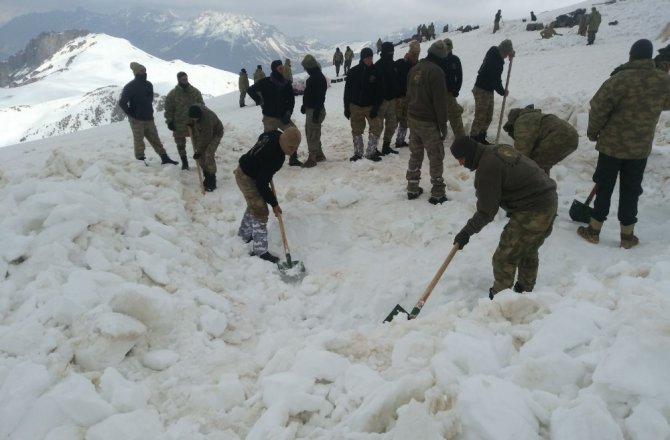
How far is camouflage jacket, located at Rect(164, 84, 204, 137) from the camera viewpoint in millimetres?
7906

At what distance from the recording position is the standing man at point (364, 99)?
25.9 ft

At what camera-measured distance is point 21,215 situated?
4.84 m

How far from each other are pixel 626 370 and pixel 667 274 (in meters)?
1.63

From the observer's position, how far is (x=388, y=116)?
344 inches

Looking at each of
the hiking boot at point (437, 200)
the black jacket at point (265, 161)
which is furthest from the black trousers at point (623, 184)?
the black jacket at point (265, 161)

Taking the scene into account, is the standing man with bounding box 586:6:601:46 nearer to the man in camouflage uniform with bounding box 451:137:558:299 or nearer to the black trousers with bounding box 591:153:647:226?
the black trousers with bounding box 591:153:647:226

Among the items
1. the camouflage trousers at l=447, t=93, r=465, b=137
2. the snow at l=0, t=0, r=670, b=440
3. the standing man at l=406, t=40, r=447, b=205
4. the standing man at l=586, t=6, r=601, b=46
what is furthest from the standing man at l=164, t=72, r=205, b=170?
the standing man at l=586, t=6, r=601, b=46

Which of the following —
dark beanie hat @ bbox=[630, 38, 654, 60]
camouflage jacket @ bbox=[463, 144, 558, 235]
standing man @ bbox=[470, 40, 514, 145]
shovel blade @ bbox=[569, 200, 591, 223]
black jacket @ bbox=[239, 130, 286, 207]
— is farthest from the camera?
standing man @ bbox=[470, 40, 514, 145]

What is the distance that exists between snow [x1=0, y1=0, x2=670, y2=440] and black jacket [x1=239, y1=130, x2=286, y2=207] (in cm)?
107

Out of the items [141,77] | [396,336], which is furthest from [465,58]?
[396,336]

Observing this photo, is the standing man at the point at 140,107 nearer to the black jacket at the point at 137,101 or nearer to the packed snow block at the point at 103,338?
the black jacket at the point at 137,101

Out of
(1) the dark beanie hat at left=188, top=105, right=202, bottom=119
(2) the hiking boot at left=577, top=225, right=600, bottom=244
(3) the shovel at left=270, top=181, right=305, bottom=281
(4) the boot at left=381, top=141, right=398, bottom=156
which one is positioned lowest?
(3) the shovel at left=270, top=181, right=305, bottom=281

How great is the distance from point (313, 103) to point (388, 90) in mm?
1554

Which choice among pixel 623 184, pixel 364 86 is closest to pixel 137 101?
pixel 364 86
